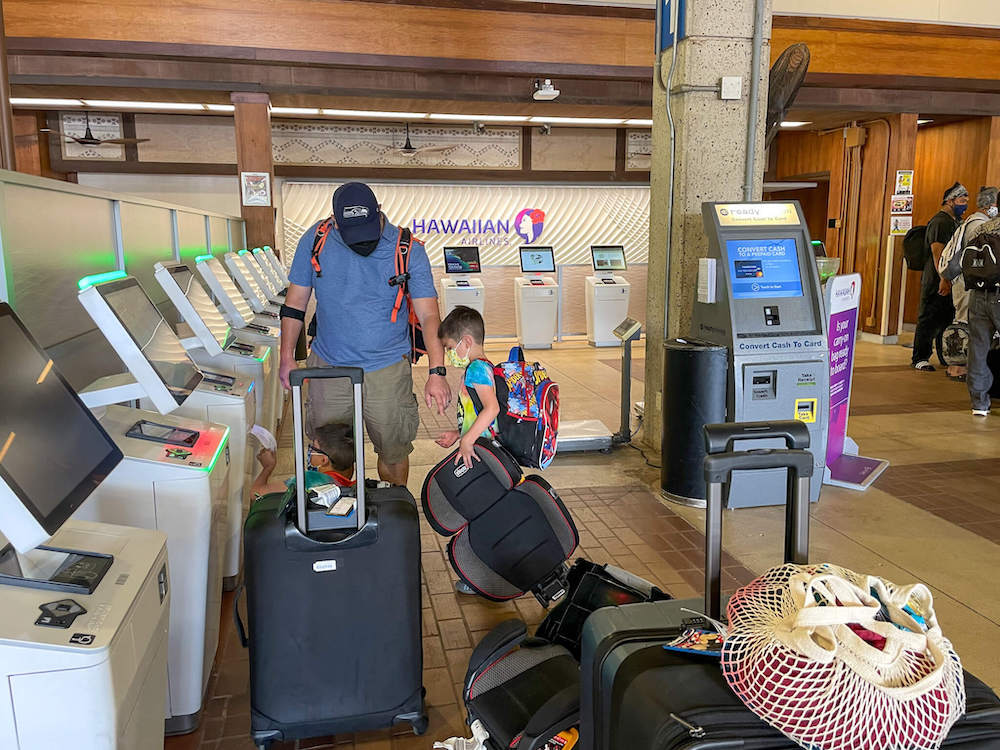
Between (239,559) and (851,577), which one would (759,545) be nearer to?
(239,559)

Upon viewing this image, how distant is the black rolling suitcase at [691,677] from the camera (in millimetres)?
1051

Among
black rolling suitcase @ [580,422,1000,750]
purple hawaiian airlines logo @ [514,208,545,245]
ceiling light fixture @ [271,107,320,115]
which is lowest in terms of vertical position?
black rolling suitcase @ [580,422,1000,750]

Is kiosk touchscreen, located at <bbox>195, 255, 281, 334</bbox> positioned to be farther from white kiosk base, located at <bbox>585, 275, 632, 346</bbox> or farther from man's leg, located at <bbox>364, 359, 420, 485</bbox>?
white kiosk base, located at <bbox>585, 275, 632, 346</bbox>

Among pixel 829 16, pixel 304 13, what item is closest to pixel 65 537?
pixel 304 13

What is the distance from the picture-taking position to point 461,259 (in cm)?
1080

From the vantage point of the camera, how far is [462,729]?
230 cm

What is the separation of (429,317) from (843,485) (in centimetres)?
284

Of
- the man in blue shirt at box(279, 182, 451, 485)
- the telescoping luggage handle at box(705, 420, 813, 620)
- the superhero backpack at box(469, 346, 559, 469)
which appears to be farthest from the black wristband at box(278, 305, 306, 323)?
the telescoping luggage handle at box(705, 420, 813, 620)

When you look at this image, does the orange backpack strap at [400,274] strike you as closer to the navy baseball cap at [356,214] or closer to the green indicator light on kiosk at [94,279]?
the navy baseball cap at [356,214]

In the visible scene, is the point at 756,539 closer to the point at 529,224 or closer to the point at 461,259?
the point at 461,259

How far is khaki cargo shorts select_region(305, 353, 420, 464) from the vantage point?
326 centimetres

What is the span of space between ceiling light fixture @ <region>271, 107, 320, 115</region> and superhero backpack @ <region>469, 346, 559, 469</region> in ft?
24.2

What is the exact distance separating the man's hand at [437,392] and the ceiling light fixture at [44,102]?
7762mm

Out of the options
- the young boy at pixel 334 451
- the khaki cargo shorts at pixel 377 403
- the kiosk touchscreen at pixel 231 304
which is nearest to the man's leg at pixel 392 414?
the khaki cargo shorts at pixel 377 403
